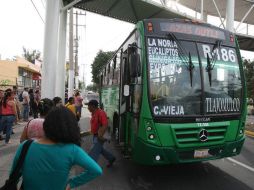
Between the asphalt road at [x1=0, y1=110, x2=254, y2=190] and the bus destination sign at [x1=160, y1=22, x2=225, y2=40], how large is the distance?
2863mm

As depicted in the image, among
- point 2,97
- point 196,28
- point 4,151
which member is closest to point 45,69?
point 2,97

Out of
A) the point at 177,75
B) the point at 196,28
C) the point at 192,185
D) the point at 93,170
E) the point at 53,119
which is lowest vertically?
the point at 192,185

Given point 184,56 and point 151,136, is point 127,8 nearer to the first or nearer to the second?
point 184,56

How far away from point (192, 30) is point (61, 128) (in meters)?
4.65

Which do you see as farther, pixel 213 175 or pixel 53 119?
pixel 213 175

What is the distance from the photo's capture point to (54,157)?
2471 mm

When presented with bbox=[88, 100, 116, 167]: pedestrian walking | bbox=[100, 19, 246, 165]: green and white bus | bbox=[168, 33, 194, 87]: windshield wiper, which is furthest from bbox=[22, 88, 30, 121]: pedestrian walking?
bbox=[168, 33, 194, 87]: windshield wiper

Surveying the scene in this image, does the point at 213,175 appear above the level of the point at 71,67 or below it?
below

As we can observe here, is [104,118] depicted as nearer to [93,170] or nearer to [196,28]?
[196,28]

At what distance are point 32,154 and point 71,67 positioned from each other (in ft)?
77.2

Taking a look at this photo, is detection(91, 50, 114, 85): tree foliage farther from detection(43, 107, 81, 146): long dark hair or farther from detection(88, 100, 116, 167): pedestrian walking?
detection(43, 107, 81, 146): long dark hair

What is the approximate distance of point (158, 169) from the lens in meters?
7.28

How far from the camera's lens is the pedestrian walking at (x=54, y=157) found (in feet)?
8.11

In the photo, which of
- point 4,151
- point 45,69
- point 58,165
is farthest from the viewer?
point 45,69
